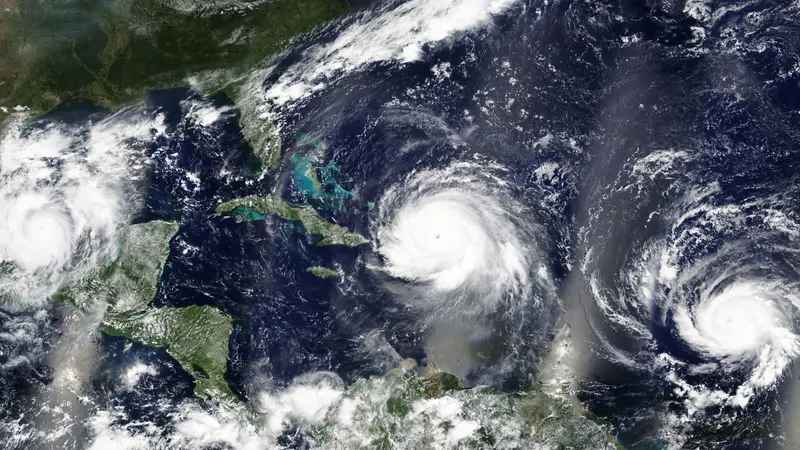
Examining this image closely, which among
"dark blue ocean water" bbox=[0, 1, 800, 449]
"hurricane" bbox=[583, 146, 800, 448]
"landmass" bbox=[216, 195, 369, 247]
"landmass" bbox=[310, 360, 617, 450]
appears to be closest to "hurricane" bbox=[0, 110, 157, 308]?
"dark blue ocean water" bbox=[0, 1, 800, 449]

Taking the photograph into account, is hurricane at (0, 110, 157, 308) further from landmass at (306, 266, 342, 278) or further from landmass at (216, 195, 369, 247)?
landmass at (306, 266, 342, 278)

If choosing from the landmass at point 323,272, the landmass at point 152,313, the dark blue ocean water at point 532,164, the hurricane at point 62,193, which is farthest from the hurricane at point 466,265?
the hurricane at point 62,193

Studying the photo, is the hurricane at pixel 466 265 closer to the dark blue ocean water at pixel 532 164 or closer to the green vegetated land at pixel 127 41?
the dark blue ocean water at pixel 532 164

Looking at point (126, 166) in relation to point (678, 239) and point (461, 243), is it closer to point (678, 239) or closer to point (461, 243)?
point (461, 243)

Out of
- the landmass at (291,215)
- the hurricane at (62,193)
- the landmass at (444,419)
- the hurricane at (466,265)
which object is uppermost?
the hurricane at (62,193)

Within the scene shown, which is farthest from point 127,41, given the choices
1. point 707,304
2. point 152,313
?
point 707,304

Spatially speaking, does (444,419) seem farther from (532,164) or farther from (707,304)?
(707,304)
